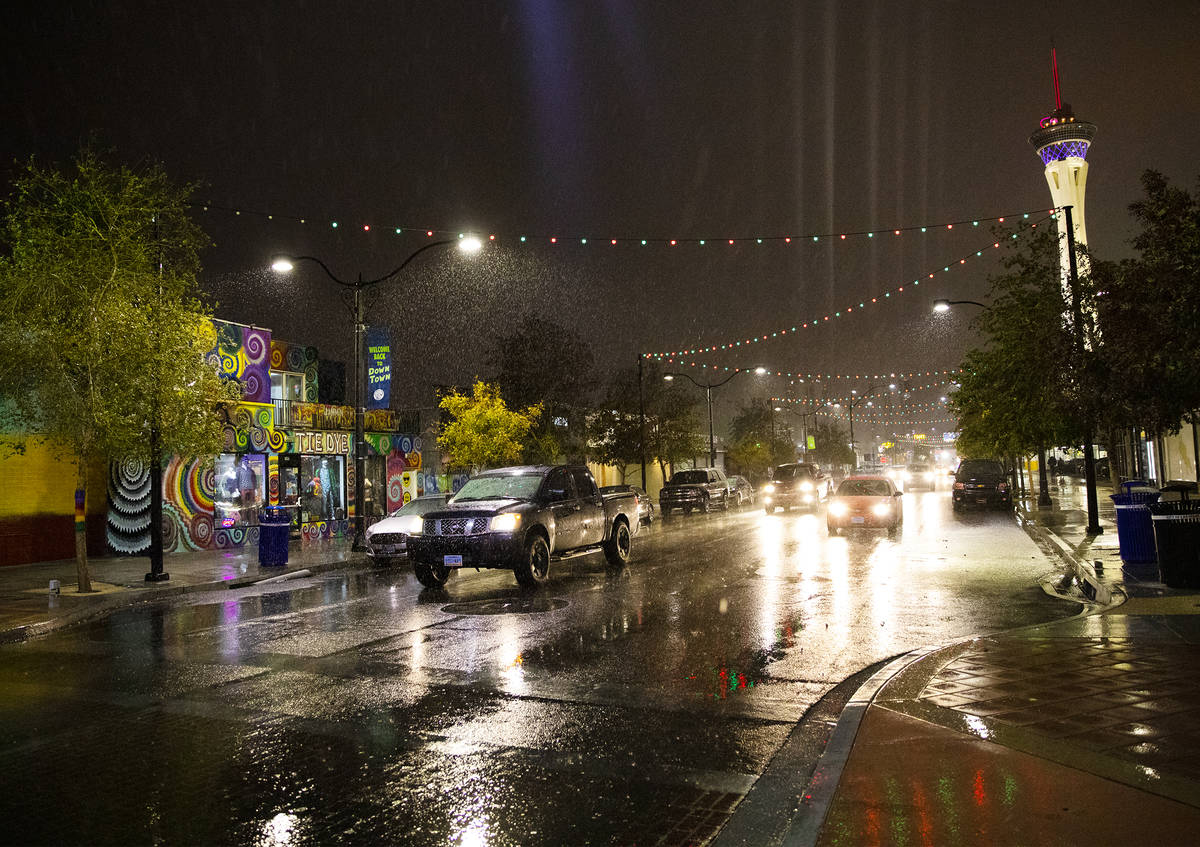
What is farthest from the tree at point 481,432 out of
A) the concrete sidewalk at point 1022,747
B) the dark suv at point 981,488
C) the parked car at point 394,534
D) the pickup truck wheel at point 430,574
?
the concrete sidewalk at point 1022,747

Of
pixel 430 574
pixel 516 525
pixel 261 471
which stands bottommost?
pixel 430 574

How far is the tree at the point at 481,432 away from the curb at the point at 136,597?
45.5 feet

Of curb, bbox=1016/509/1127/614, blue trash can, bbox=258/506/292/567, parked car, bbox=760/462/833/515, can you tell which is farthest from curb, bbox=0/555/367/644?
parked car, bbox=760/462/833/515

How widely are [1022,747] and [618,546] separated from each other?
12.1 meters

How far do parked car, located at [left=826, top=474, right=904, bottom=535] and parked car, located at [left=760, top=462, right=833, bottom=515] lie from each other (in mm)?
10667

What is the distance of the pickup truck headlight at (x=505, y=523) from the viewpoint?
532 inches

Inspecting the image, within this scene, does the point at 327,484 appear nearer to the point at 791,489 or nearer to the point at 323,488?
the point at 323,488

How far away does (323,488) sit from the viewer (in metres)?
29.1

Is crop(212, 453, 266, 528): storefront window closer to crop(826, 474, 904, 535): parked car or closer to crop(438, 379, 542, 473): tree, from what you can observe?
crop(438, 379, 542, 473): tree

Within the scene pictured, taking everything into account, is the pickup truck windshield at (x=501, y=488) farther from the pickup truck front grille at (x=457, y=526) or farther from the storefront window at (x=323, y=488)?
the storefront window at (x=323, y=488)

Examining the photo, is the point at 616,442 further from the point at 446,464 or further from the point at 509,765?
the point at 509,765

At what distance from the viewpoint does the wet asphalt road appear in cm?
466

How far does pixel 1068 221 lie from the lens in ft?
67.7

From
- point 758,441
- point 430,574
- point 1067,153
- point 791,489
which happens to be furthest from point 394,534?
point 1067,153
